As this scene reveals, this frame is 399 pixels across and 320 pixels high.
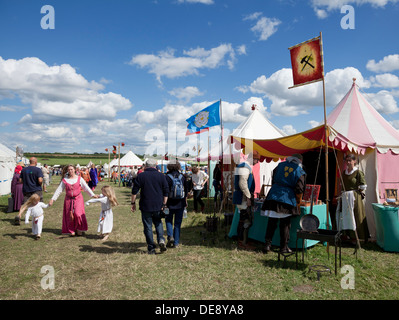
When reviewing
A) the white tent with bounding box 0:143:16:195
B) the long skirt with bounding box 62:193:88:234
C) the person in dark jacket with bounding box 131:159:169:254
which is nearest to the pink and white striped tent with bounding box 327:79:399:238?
the person in dark jacket with bounding box 131:159:169:254

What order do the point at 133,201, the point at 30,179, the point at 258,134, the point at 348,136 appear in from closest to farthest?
1. the point at 133,201
2. the point at 348,136
3. the point at 30,179
4. the point at 258,134

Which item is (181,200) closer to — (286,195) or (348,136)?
(286,195)

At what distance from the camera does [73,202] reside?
638cm

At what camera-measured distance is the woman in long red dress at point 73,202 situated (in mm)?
6328

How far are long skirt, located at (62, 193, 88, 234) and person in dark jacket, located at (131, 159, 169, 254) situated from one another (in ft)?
7.47

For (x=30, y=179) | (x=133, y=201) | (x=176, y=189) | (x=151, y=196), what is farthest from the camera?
(x=30, y=179)

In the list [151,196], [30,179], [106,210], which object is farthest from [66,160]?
[151,196]

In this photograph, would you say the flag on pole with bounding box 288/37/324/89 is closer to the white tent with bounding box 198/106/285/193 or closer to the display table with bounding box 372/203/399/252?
the display table with bounding box 372/203/399/252

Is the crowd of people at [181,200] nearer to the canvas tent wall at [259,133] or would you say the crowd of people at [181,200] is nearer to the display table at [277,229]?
the display table at [277,229]

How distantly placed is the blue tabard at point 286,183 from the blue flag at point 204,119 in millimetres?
2676

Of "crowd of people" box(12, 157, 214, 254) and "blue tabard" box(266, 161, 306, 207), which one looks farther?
"crowd of people" box(12, 157, 214, 254)

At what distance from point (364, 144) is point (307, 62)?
2623mm

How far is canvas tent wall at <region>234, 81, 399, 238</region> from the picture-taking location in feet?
19.2

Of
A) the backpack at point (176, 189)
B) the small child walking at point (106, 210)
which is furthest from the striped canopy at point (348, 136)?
the small child walking at point (106, 210)
